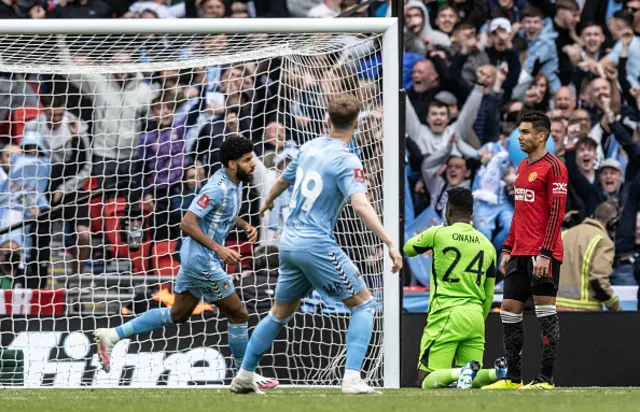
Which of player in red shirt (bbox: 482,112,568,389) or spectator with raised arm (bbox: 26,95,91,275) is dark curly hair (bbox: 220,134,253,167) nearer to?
player in red shirt (bbox: 482,112,568,389)

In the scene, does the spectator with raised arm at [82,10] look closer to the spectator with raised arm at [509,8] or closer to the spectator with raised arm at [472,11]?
the spectator with raised arm at [472,11]

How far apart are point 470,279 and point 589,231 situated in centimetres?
329

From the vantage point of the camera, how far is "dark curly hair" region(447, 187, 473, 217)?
27.8 feet

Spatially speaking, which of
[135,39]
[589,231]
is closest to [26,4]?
[135,39]

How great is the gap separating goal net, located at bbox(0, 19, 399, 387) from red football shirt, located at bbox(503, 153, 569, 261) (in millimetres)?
1199

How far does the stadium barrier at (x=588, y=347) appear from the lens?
10.2m

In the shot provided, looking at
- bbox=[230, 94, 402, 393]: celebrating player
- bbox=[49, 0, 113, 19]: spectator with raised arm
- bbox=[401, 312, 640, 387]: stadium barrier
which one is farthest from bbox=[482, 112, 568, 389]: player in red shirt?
bbox=[49, 0, 113, 19]: spectator with raised arm

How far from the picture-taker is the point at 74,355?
978cm

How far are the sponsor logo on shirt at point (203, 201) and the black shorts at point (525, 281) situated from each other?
2251mm

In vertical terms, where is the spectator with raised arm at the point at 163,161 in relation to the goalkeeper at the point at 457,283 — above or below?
above

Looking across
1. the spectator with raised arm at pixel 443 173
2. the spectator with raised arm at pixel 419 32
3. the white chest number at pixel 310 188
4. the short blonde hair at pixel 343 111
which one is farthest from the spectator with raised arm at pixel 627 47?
the white chest number at pixel 310 188

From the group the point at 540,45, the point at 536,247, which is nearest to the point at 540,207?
the point at 536,247

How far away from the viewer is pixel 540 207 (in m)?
7.98

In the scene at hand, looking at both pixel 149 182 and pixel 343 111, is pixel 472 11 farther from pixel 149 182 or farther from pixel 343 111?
pixel 343 111
